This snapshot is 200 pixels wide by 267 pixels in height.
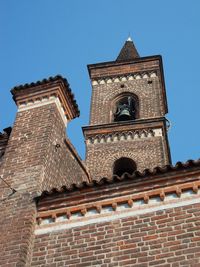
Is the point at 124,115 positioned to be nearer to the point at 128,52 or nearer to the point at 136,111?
the point at 136,111

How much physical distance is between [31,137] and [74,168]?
6.14 ft

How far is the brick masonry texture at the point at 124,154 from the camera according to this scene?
19.5 m

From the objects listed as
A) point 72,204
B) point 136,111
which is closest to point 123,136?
point 136,111

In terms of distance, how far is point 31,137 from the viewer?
34.5 ft

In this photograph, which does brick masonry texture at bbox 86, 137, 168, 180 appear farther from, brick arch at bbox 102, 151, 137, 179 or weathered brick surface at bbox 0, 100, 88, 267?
weathered brick surface at bbox 0, 100, 88, 267

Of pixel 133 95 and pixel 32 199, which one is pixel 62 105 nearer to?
pixel 32 199

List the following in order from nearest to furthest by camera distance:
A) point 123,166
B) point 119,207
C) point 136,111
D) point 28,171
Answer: point 119,207 → point 28,171 → point 123,166 → point 136,111

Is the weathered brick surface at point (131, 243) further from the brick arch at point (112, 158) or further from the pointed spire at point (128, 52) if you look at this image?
the pointed spire at point (128, 52)

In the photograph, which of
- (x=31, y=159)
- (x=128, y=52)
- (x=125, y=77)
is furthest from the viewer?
(x=128, y=52)

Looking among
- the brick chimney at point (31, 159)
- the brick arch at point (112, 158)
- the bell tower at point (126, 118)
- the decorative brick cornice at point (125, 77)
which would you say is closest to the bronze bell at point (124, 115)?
the bell tower at point (126, 118)

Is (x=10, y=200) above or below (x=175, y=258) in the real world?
above

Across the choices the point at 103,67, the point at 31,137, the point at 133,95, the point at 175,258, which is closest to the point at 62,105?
the point at 31,137

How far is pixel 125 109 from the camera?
22906mm

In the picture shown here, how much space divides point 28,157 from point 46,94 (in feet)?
6.46
